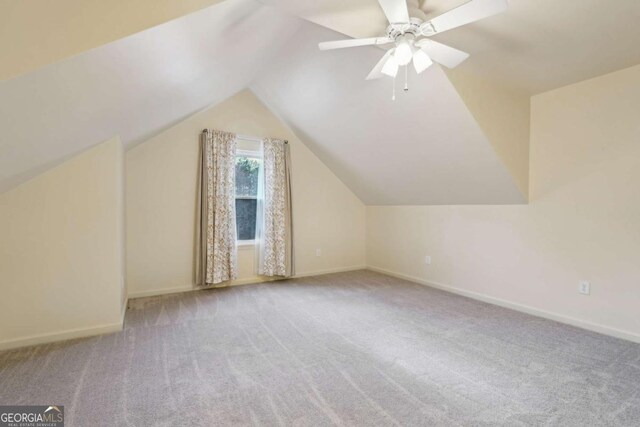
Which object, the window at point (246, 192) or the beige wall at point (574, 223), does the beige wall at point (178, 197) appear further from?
the beige wall at point (574, 223)

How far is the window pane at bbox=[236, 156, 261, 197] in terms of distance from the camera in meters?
4.56

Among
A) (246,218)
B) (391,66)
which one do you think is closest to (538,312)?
(391,66)

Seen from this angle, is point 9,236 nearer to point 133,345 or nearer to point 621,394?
point 133,345

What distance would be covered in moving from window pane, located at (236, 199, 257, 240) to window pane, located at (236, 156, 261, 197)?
0.42 feet

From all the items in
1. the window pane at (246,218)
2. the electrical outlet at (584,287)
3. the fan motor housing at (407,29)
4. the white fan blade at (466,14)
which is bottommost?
the electrical outlet at (584,287)

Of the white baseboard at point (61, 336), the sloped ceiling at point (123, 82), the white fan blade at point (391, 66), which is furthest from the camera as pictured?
the white baseboard at point (61, 336)

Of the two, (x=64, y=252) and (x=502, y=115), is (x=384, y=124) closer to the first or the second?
(x=502, y=115)

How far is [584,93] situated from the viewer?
2764 millimetres

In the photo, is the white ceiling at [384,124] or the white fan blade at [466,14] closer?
the white fan blade at [466,14]

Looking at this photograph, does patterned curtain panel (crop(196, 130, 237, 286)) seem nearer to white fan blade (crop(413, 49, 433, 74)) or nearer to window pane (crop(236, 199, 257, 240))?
window pane (crop(236, 199, 257, 240))

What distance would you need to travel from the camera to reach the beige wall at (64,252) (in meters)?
2.39

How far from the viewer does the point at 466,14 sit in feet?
4.96

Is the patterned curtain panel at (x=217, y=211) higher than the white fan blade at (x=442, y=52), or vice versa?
the white fan blade at (x=442, y=52)

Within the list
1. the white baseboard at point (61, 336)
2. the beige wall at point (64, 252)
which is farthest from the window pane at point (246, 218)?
the white baseboard at point (61, 336)
